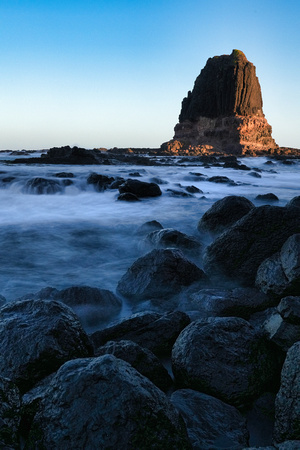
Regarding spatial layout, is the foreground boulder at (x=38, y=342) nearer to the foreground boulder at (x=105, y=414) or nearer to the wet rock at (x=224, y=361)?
the foreground boulder at (x=105, y=414)

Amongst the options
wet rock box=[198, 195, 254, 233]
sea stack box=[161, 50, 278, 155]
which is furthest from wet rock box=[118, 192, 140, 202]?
sea stack box=[161, 50, 278, 155]

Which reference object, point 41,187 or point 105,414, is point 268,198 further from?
point 105,414

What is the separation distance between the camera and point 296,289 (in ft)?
10.3

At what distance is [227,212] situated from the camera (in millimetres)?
5680

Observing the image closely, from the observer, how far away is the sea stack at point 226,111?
77.8 metres

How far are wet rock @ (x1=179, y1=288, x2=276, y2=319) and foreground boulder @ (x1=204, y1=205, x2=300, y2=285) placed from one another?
1.93 feet

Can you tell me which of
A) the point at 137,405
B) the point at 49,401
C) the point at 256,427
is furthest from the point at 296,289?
the point at 49,401

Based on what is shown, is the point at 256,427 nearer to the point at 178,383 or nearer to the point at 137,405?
the point at 178,383

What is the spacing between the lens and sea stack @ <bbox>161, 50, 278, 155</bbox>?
77812mm

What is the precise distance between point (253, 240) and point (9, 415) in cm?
320

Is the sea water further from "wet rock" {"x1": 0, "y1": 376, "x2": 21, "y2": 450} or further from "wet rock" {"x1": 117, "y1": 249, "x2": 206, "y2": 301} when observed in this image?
"wet rock" {"x1": 0, "y1": 376, "x2": 21, "y2": 450}

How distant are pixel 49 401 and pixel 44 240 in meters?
5.38

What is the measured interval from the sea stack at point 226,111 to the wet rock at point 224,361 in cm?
7529

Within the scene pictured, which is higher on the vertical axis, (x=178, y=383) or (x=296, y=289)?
(x=296, y=289)
